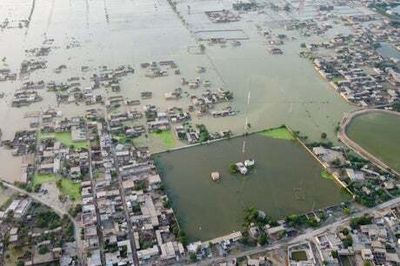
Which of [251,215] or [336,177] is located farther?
[336,177]

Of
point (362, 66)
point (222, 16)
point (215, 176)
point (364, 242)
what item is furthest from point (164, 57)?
point (364, 242)

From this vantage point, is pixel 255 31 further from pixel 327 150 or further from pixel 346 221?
pixel 346 221

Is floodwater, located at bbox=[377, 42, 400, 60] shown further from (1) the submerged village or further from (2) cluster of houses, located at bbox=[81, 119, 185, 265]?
(2) cluster of houses, located at bbox=[81, 119, 185, 265]

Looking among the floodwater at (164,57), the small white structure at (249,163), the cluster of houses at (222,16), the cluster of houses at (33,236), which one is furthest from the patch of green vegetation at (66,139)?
the cluster of houses at (222,16)

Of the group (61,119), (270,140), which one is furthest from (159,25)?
(270,140)

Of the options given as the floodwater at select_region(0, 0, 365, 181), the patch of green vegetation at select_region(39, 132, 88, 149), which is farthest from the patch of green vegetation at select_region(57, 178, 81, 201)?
the patch of green vegetation at select_region(39, 132, 88, 149)
